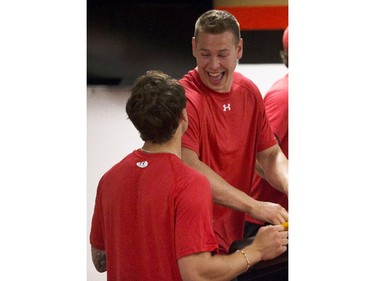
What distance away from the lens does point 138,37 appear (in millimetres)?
1712

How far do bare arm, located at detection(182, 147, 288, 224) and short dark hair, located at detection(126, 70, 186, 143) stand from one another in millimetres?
114

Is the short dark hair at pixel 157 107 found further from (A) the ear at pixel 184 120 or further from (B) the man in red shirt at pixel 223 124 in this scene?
(B) the man in red shirt at pixel 223 124

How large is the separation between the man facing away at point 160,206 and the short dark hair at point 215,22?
17cm

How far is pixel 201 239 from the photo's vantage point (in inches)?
57.6

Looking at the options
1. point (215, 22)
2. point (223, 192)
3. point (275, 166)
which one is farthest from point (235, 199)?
point (215, 22)

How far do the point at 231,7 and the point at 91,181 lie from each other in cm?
46

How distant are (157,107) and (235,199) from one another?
1.00 feet

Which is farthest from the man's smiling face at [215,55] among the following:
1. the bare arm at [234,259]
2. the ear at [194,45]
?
the bare arm at [234,259]

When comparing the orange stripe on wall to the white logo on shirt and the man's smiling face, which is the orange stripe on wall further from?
the white logo on shirt

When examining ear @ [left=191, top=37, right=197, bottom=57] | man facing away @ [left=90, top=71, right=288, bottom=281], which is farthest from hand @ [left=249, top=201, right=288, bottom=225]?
ear @ [left=191, top=37, right=197, bottom=57]

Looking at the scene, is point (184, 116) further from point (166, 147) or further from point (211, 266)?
point (211, 266)

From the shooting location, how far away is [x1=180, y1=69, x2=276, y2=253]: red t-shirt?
167cm
